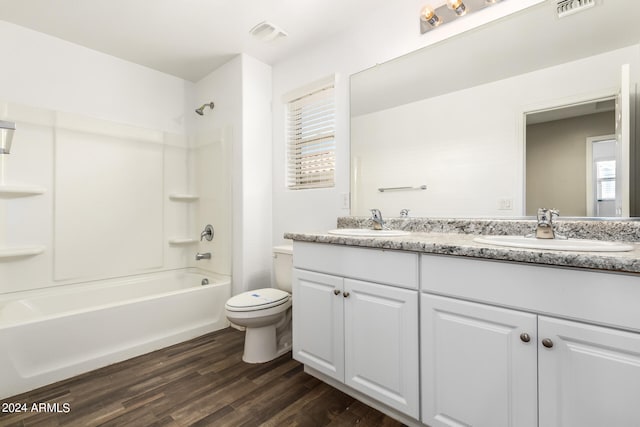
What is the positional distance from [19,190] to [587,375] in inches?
125

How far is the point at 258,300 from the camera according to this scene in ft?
6.47

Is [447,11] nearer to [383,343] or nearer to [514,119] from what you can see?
[514,119]

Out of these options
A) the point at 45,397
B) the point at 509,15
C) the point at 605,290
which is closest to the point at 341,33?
the point at 509,15

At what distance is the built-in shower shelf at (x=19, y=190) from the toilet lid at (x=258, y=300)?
5.41 feet

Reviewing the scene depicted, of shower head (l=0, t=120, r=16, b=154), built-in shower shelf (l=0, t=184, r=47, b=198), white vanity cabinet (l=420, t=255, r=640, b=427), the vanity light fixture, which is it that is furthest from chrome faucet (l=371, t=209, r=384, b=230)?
built-in shower shelf (l=0, t=184, r=47, b=198)

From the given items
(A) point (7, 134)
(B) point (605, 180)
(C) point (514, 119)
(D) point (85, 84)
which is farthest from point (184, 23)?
(B) point (605, 180)

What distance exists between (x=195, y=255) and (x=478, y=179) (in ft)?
8.74

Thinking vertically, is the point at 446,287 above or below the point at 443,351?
above

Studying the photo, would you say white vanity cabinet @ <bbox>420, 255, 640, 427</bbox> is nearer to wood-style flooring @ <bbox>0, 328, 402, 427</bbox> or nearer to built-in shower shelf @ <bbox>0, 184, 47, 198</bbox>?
wood-style flooring @ <bbox>0, 328, 402, 427</bbox>

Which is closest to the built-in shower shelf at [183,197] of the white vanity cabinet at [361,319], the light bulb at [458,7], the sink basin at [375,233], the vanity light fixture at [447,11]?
the white vanity cabinet at [361,319]

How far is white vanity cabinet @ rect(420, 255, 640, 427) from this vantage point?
84cm

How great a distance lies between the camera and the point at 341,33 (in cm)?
219

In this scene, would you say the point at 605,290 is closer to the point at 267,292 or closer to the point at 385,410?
the point at 385,410

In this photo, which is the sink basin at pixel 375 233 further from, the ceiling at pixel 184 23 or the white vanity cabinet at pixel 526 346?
the ceiling at pixel 184 23
